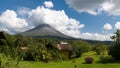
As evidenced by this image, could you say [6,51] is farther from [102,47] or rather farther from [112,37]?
[102,47]

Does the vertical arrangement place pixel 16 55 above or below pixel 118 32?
below

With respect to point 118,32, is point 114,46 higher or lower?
lower

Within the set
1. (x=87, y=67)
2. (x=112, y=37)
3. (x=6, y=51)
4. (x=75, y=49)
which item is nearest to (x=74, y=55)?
(x=75, y=49)

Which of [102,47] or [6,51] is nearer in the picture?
[6,51]

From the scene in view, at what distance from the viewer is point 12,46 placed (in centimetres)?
554

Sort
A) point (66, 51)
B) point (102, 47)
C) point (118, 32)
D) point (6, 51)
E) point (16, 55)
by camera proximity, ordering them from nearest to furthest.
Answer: point (16, 55)
point (6, 51)
point (118, 32)
point (66, 51)
point (102, 47)

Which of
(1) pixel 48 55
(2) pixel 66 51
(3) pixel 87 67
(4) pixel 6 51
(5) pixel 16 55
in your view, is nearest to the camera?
(5) pixel 16 55

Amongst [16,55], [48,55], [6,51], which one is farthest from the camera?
[48,55]

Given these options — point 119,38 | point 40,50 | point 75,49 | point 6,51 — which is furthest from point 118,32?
point 6,51

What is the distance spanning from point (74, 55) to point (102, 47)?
9.77m

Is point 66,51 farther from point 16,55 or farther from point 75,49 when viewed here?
point 16,55

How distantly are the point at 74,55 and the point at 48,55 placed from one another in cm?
1589

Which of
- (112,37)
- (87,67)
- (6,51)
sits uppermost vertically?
(112,37)

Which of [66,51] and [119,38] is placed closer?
[119,38]
